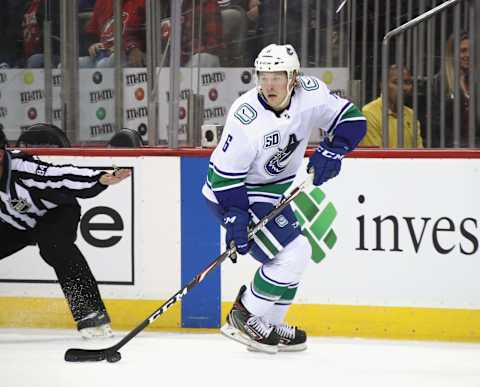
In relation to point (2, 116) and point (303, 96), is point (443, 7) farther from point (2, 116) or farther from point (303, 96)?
point (2, 116)

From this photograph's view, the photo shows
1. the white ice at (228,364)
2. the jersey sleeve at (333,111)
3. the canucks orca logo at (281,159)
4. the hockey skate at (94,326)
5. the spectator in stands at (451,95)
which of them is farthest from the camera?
the spectator in stands at (451,95)

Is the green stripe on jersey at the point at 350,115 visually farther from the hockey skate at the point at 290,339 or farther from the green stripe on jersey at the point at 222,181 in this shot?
the hockey skate at the point at 290,339

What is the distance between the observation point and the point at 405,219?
190 inches

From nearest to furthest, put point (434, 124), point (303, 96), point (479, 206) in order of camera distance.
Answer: point (303, 96), point (479, 206), point (434, 124)

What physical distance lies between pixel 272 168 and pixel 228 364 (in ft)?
2.39

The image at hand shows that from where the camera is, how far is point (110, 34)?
5.50 meters

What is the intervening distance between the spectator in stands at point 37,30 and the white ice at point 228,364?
1.37 m

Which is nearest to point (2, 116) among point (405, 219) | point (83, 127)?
point (83, 127)

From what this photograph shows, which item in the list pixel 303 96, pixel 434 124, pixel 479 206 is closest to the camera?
pixel 303 96

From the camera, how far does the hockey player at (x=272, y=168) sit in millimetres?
4137

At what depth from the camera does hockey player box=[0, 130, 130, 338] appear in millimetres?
4609

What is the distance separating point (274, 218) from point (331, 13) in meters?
1.37

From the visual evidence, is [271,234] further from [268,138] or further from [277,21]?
[277,21]

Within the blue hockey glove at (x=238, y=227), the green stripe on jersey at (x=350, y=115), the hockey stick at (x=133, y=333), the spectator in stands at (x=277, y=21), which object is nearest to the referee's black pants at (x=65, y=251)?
the hockey stick at (x=133, y=333)
